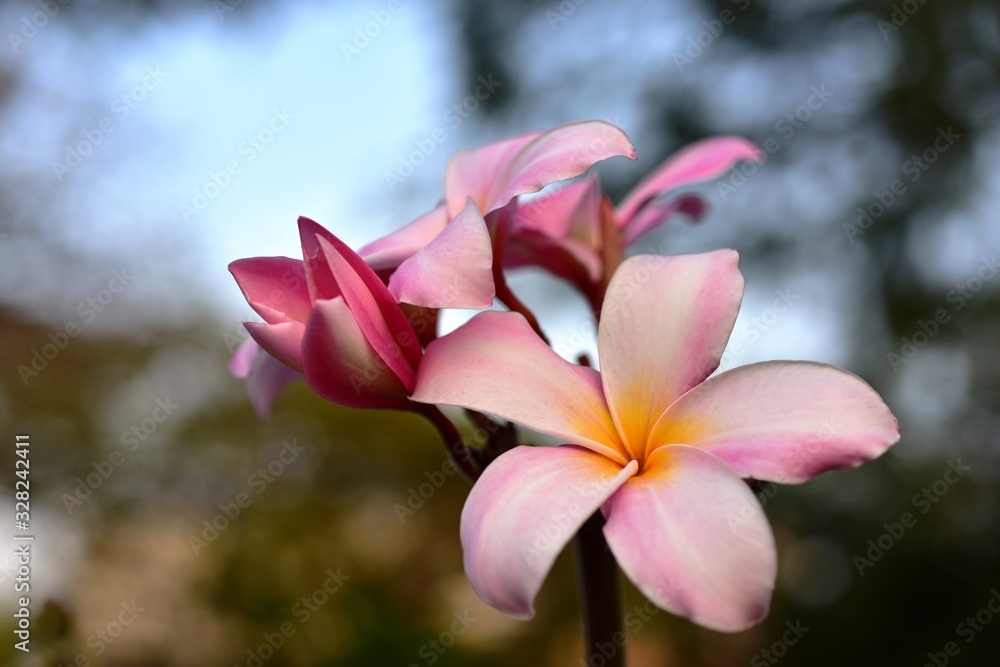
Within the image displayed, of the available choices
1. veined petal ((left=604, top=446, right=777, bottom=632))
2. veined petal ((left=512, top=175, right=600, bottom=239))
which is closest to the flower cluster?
veined petal ((left=604, top=446, right=777, bottom=632))

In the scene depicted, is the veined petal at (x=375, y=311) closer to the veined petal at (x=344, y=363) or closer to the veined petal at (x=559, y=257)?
the veined petal at (x=344, y=363)

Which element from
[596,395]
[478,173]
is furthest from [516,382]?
[478,173]

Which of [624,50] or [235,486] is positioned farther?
[235,486]

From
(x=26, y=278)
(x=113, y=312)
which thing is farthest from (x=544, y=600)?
(x=26, y=278)

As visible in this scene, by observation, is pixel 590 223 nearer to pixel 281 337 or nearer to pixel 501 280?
pixel 501 280

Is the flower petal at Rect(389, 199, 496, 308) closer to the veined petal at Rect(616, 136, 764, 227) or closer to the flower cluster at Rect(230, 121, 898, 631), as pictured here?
the flower cluster at Rect(230, 121, 898, 631)

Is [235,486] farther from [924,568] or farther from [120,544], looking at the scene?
[924,568]

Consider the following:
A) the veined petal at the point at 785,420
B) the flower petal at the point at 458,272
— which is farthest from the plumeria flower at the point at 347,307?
the veined petal at the point at 785,420
